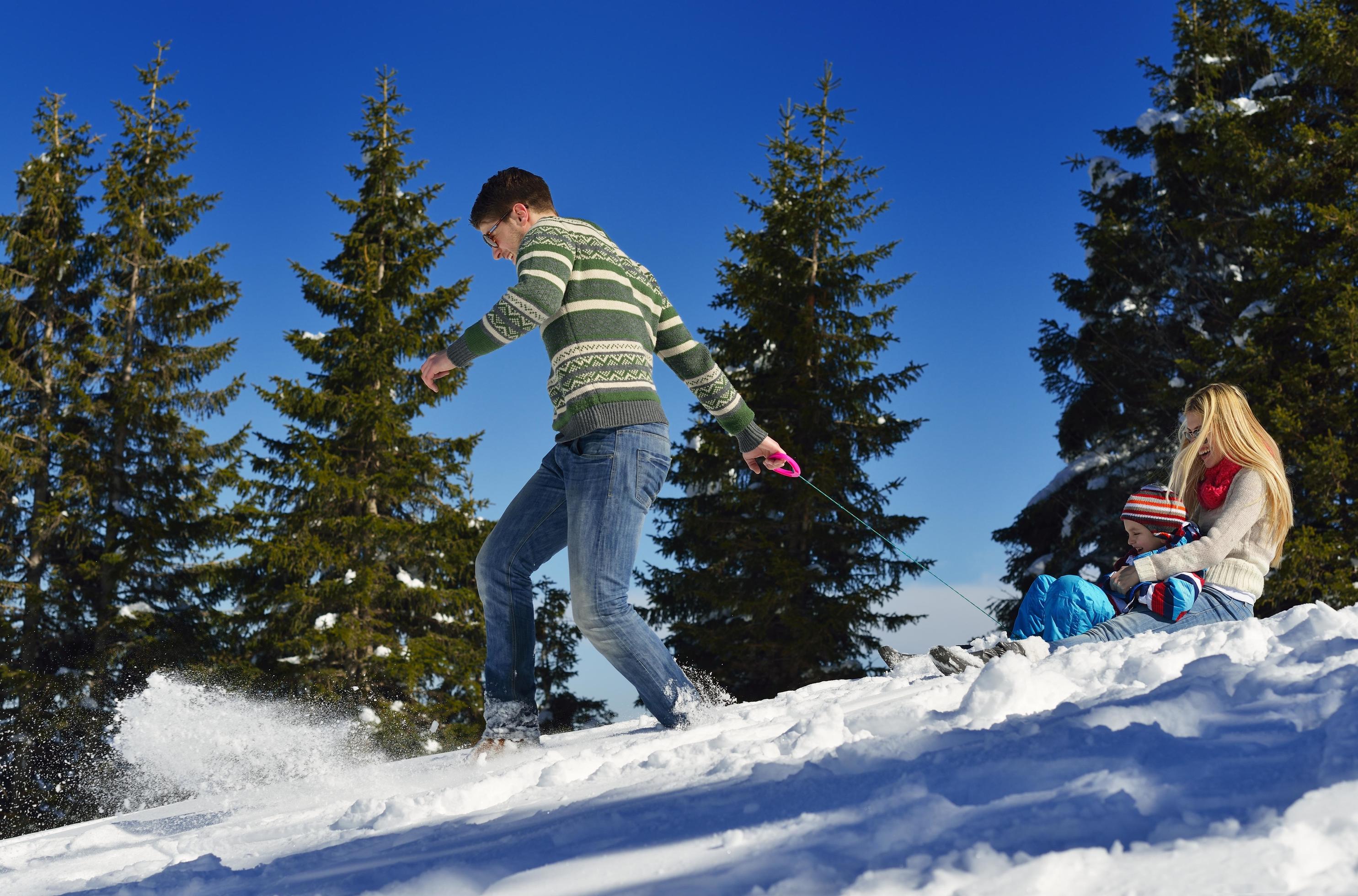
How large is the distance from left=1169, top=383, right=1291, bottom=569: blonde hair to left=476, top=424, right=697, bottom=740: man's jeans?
2880 mm

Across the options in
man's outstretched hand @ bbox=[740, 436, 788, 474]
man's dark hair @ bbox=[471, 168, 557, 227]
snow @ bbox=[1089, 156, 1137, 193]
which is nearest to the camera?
man's dark hair @ bbox=[471, 168, 557, 227]


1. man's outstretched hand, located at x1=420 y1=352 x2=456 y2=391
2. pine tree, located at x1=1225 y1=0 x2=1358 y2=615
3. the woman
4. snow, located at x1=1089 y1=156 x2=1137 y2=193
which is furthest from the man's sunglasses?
snow, located at x1=1089 y1=156 x2=1137 y2=193

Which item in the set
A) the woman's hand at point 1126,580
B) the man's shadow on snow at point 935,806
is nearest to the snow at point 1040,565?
the woman's hand at point 1126,580

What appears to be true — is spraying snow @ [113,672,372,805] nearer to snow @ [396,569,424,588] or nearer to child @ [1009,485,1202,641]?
child @ [1009,485,1202,641]

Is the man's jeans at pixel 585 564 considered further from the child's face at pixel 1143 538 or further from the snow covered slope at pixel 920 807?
the child's face at pixel 1143 538

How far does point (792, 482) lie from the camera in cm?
1427

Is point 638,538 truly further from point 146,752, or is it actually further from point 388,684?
point 388,684

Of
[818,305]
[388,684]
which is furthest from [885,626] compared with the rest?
[388,684]

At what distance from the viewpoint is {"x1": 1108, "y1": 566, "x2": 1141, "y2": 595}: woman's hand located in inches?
166

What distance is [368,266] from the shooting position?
16672 millimetres

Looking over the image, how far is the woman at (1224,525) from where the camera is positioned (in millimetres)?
4086

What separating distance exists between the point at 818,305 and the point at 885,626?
5300 millimetres

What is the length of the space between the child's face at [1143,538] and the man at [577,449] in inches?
94.6

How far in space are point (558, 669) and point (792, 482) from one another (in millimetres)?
8133
